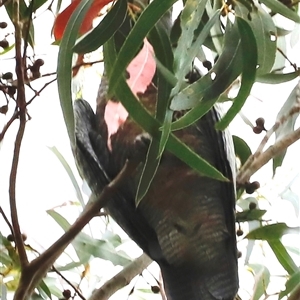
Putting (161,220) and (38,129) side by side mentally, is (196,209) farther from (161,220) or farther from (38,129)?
(38,129)

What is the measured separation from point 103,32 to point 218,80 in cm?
10

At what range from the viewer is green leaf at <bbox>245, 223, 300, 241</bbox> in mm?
749

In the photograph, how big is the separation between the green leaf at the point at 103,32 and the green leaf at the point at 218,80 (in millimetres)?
77

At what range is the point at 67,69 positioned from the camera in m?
0.46

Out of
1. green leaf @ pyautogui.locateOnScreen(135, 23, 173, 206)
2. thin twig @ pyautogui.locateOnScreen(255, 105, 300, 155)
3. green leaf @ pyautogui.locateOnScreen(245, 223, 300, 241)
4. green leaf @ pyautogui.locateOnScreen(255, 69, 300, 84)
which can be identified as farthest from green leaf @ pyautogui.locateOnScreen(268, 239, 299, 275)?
green leaf @ pyautogui.locateOnScreen(135, 23, 173, 206)

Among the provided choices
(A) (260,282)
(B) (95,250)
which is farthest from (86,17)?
(A) (260,282)

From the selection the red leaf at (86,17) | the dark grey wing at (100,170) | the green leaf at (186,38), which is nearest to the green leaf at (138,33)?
the green leaf at (186,38)

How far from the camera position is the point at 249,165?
755mm

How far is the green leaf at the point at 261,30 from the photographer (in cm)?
54

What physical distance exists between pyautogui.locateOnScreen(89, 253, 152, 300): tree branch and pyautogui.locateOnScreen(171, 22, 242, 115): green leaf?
262 mm

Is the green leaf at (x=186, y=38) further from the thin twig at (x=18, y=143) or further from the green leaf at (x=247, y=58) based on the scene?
the thin twig at (x=18, y=143)

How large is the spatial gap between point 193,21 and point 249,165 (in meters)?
0.33

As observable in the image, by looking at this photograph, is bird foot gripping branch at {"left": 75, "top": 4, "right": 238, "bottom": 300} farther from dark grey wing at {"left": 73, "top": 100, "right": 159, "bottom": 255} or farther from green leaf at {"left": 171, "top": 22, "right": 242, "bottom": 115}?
green leaf at {"left": 171, "top": 22, "right": 242, "bottom": 115}

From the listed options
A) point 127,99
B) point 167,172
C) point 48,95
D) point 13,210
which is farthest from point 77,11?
point 48,95
